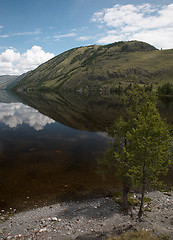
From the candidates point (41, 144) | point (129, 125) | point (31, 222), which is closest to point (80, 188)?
point (31, 222)

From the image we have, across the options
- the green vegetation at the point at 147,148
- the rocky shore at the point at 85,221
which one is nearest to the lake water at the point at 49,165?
the rocky shore at the point at 85,221

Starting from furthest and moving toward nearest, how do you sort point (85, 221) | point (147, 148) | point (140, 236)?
point (85, 221), point (147, 148), point (140, 236)

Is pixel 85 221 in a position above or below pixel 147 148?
below

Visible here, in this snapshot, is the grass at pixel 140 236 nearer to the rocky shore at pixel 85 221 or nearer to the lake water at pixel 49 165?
the rocky shore at pixel 85 221

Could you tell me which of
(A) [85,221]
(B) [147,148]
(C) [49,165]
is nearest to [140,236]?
(A) [85,221]

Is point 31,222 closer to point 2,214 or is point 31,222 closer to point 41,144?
point 2,214

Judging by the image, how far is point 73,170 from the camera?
3897cm

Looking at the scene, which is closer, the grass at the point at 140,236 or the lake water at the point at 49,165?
the grass at the point at 140,236

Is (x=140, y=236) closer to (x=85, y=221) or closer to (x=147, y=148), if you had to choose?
(x=85, y=221)

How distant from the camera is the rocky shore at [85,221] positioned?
61.2 feet

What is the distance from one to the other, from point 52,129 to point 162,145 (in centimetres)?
6517

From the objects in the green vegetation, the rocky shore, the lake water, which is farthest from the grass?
the lake water

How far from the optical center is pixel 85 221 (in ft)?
70.3

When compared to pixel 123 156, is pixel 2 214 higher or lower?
lower
